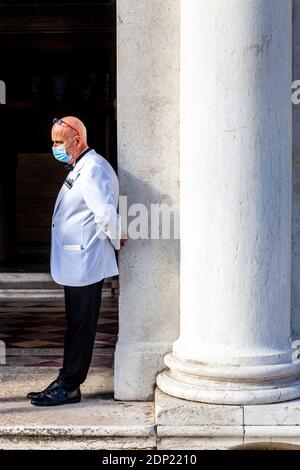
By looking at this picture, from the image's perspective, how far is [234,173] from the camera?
4.82 metres

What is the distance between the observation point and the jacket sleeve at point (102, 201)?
4.90m

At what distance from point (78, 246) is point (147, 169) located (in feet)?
2.18

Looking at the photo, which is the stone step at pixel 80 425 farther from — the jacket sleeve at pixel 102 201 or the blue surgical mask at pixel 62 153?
the blue surgical mask at pixel 62 153

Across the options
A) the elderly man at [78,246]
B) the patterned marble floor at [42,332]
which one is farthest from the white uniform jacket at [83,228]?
the patterned marble floor at [42,332]

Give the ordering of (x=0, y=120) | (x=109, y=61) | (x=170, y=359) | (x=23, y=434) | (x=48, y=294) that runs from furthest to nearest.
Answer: (x=0, y=120) → (x=109, y=61) → (x=48, y=294) → (x=170, y=359) → (x=23, y=434)

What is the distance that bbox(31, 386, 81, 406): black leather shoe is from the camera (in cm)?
511

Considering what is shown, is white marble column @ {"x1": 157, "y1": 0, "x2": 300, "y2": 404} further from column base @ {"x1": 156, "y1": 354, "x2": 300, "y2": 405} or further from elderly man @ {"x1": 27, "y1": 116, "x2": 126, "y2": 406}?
elderly man @ {"x1": 27, "y1": 116, "x2": 126, "y2": 406}

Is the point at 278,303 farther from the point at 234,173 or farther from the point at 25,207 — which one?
the point at 25,207

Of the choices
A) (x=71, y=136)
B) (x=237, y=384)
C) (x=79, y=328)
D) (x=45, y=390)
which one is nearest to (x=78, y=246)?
(x=79, y=328)

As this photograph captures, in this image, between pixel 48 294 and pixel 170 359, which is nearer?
pixel 170 359

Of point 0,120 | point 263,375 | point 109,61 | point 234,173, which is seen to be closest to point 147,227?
point 234,173

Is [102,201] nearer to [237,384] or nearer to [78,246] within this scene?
[78,246]

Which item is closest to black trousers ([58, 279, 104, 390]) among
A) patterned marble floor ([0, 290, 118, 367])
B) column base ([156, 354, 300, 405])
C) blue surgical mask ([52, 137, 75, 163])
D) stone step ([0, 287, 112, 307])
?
column base ([156, 354, 300, 405])

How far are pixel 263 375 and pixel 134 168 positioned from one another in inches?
58.1
